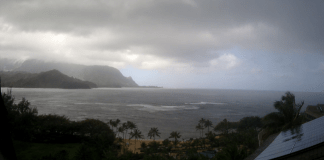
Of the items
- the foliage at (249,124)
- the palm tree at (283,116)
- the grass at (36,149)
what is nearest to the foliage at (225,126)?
the foliage at (249,124)

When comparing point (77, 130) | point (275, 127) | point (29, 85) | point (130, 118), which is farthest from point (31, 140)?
point (29, 85)

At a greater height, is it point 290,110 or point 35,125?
point 290,110

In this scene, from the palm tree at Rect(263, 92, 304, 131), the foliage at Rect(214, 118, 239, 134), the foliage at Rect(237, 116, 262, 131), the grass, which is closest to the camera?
the palm tree at Rect(263, 92, 304, 131)

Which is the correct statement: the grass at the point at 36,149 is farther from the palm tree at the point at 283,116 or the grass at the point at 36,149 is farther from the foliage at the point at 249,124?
the foliage at the point at 249,124

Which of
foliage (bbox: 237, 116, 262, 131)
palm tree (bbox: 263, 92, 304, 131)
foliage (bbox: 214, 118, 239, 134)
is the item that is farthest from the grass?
foliage (bbox: 237, 116, 262, 131)

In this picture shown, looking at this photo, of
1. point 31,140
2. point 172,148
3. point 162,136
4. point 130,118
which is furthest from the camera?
point 130,118

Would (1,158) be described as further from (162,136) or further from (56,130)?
(162,136)

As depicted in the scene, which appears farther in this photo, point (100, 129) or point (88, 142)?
point (100, 129)

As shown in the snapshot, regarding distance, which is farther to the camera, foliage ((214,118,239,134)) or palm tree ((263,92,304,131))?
foliage ((214,118,239,134))

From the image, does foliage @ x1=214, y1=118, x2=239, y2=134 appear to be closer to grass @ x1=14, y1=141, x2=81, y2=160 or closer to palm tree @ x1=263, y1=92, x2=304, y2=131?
palm tree @ x1=263, y1=92, x2=304, y2=131
